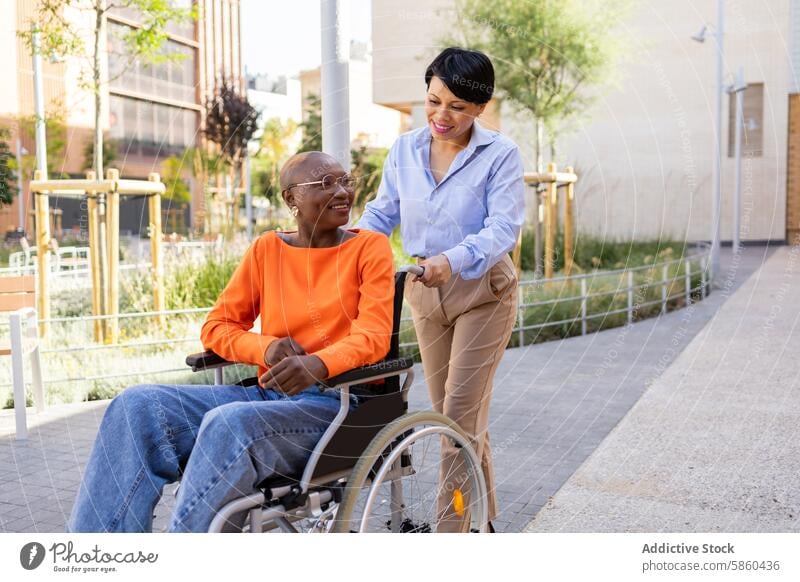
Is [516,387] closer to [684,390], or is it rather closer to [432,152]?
[684,390]

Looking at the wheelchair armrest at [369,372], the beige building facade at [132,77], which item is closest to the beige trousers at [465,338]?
the wheelchair armrest at [369,372]

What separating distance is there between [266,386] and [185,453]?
0.29m

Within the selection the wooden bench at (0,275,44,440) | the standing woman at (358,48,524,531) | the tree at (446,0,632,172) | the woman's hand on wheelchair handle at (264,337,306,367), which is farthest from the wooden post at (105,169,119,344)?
the tree at (446,0,632,172)

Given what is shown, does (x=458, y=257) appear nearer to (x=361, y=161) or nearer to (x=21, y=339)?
(x=21, y=339)

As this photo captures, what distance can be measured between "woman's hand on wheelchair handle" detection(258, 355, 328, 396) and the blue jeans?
0.05m

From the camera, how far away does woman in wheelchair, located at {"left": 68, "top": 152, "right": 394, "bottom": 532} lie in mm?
1989

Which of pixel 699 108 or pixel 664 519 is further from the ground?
pixel 699 108

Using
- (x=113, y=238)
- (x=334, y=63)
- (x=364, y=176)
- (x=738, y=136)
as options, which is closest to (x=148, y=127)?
(x=364, y=176)

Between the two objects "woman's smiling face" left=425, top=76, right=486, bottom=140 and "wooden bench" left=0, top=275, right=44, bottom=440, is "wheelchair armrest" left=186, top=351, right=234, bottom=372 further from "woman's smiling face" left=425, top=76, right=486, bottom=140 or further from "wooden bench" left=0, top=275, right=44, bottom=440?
"wooden bench" left=0, top=275, right=44, bottom=440

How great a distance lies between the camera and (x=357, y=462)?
2.07 metres

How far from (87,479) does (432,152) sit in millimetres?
1310
